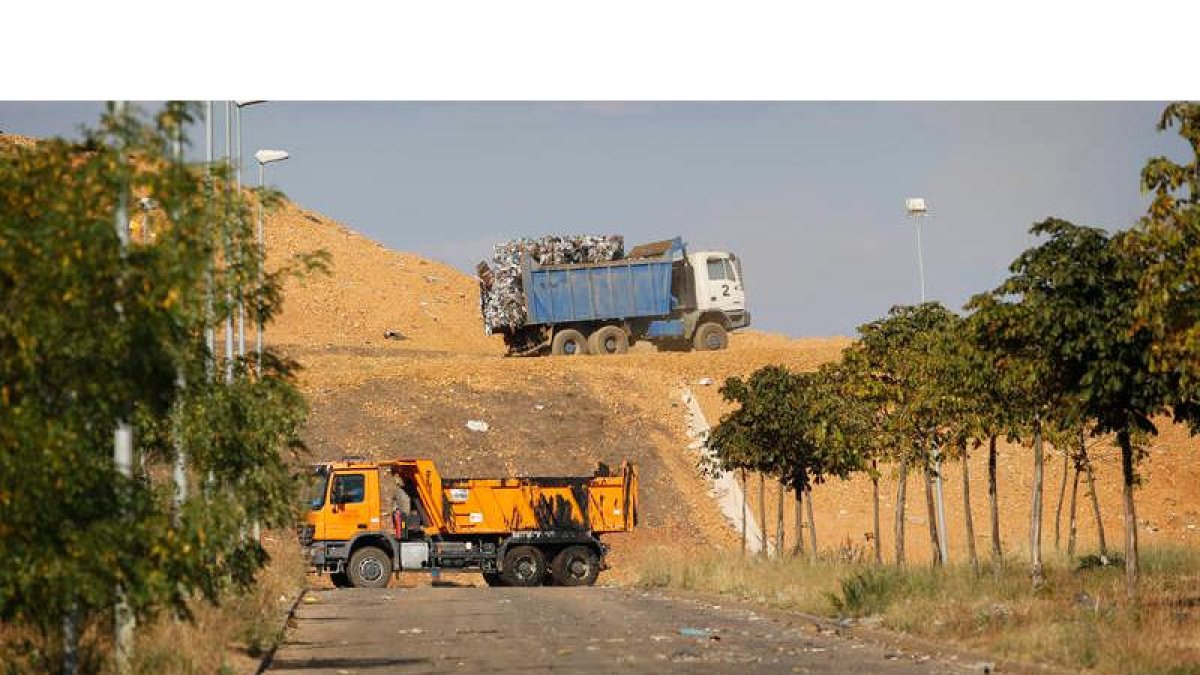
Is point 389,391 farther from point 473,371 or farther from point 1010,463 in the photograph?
point 1010,463

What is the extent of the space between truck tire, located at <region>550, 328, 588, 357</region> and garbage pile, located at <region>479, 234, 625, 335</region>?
1867mm

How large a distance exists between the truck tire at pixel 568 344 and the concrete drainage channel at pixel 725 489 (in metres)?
4.31

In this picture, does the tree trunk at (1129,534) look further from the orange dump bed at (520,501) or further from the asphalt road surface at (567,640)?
the orange dump bed at (520,501)

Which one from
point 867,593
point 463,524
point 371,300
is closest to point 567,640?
point 867,593

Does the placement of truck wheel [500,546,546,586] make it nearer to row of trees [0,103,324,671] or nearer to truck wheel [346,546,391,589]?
truck wheel [346,546,391,589]

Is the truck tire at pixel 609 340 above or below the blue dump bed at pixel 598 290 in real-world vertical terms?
below

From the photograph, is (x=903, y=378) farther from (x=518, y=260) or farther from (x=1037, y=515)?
(x=518, y=260)

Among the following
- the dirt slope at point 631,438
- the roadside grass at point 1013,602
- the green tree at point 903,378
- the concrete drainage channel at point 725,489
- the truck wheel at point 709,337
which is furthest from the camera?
the truck wheel at point 709,337

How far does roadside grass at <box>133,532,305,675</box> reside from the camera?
50.5ft

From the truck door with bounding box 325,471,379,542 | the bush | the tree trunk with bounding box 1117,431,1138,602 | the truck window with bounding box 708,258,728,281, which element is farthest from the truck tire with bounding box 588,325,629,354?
the tree trunk with bounding box 1117,431,1138,602

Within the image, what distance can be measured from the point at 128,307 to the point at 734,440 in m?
26.8

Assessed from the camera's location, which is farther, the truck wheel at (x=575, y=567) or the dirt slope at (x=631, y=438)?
the dirt slope at (x=631, y=438)

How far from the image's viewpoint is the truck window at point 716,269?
207 ft

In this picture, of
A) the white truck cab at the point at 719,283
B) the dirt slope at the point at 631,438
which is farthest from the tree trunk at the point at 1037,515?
the white truck cab at the point at 719,283
